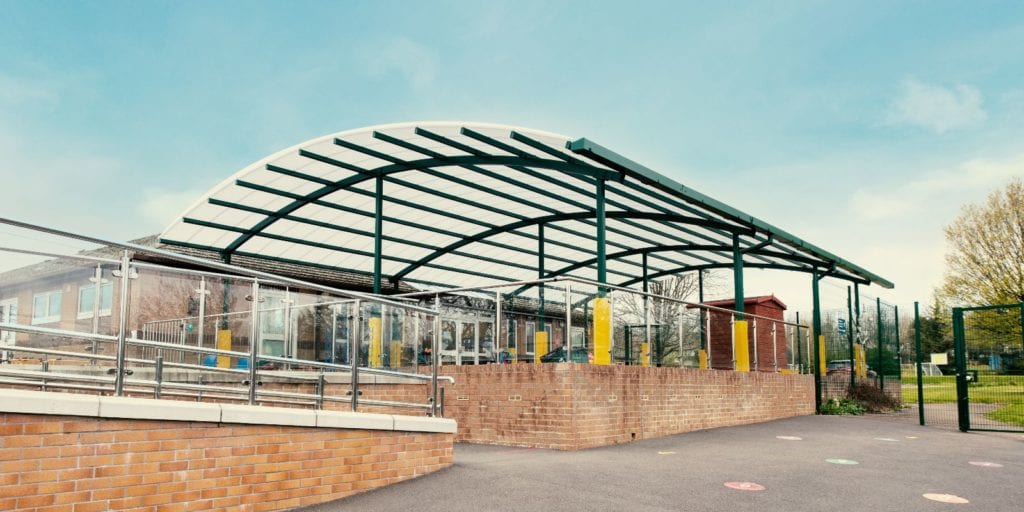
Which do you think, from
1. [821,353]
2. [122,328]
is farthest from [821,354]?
[122,328]

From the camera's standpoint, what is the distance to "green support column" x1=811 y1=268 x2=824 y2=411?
20.0 m

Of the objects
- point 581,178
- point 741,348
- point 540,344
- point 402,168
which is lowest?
point 741,348

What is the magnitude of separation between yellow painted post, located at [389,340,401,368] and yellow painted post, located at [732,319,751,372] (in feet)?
29.8

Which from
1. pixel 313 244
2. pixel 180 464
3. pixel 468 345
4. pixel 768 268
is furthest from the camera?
pixel 768 268

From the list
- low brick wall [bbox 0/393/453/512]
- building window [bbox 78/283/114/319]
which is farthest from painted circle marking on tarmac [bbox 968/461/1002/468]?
building window [bbox 78/283/114/319]

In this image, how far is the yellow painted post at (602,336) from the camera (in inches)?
487

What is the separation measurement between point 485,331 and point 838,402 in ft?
38.3

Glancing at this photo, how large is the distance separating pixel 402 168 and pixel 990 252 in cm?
2653

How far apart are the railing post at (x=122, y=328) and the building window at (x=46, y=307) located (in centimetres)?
45

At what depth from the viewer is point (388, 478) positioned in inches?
316

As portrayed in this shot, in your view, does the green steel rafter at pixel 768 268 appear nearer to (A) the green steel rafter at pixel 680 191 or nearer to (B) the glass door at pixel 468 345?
(A) the green steel rafter at pixel 680 191

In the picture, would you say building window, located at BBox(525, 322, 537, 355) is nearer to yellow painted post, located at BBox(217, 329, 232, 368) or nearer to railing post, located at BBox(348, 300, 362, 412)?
railing post, located at BBox(348, 300, 362, 412)

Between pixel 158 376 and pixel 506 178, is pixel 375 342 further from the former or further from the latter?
pixel 506 178

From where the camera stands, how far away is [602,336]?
12422 mm
